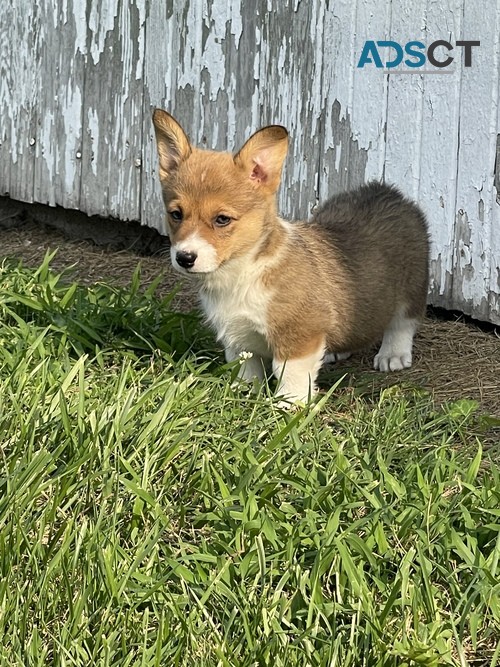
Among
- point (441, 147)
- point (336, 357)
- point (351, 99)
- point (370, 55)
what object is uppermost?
point (370, 55)

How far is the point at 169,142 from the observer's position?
4621mm

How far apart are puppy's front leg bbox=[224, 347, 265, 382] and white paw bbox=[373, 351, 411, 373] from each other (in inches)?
27.4

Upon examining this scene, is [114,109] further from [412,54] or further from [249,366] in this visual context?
[249,366]

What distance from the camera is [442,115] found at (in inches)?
220

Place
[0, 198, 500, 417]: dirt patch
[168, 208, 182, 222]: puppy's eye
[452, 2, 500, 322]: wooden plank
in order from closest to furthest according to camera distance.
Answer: [168, 208, 182, 222]: puppy's eye < [0, 198, 500, 417]: dirt patch < [452, 2, 500, 322]: wooden plank

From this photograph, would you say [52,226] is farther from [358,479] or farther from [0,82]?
[358,479]

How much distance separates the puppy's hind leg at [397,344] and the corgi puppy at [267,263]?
0.14ft

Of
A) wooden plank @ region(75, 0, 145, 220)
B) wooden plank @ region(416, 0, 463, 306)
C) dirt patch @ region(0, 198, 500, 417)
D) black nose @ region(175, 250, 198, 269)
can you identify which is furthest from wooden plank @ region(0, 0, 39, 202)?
black nose @ region(175, 250, 198, 269)

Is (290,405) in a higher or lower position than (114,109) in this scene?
lower

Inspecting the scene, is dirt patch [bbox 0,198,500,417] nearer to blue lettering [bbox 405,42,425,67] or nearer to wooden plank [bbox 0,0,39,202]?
wooden plank [bbox 0,0,39,202]

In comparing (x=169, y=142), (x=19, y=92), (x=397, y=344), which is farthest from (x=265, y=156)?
(x=19, y=92)

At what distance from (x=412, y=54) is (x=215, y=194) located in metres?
1.86

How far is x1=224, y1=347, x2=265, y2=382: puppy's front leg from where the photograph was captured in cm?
477

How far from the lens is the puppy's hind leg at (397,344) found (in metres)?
5.28
